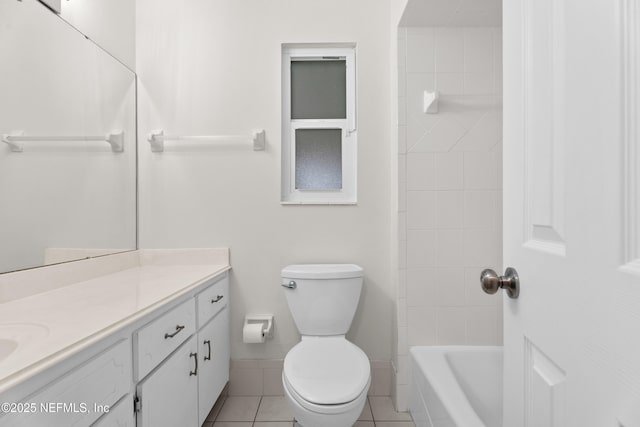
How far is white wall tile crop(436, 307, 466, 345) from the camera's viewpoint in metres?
1.85

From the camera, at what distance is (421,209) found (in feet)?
6.07

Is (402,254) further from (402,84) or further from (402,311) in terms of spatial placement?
(402,84)

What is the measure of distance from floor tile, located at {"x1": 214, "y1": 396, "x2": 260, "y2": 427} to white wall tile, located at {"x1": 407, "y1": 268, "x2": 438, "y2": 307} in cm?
101

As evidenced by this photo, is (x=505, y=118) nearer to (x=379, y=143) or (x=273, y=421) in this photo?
(x=379, y=143)

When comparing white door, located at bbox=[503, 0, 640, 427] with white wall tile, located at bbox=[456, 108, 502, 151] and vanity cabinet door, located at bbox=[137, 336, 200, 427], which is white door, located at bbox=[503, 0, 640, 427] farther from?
white wall tile, located at bbox=[456, 108, 502, 151]

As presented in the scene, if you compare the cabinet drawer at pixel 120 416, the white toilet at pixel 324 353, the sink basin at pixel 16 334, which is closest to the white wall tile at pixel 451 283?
the white toilet at pixel 324 353

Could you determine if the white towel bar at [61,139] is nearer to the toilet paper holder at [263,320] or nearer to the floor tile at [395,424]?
the toilet paper holder at [263,320]

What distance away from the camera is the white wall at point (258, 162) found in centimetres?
201

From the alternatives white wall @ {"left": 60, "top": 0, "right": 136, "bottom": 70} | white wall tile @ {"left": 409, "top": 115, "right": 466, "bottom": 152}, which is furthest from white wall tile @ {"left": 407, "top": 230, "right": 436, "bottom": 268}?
white wall @ {"left": 60, "top": 0, "right": 136, "bottom": 70}

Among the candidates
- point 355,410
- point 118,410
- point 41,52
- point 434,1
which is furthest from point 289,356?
point 434,1

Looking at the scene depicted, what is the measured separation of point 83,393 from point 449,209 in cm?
168

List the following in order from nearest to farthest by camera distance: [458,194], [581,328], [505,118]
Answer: [581,328]
[505,118]
[458,194]

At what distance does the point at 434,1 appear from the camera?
158 cm

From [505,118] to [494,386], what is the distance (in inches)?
56.9
